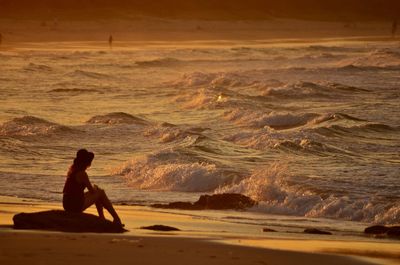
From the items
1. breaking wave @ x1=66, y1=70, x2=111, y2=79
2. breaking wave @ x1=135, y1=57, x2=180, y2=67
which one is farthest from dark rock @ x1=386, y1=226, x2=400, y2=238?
breaking wave @ x1=135, y1=57, x2=180, y2=67

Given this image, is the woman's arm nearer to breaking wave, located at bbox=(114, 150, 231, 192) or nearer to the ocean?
the ocean

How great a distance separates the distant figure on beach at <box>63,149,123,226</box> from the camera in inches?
469

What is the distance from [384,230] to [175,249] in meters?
3.14

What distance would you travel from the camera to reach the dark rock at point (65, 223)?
11.5 metres

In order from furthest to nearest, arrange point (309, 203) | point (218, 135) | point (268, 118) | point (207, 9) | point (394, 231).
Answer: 1. point (207, 9)
2. point (268, 118)
3. point (218, 135)
4. point (309, 203)
5. point (394, 231)

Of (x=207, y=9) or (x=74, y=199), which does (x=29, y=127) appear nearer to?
(x=74, y=199)

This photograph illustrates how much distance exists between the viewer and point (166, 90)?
3669cm

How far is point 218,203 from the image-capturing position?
592 inches

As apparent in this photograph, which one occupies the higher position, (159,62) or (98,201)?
(159,62)

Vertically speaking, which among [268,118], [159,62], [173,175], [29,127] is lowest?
[173,175]

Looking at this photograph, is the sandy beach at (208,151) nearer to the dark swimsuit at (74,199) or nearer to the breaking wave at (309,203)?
the breaking wave at (309,203)

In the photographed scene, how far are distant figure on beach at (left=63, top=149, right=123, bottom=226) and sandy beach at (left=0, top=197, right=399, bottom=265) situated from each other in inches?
14.8

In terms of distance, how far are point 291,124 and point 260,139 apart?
4.63m

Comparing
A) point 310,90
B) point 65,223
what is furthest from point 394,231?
point 310,90
